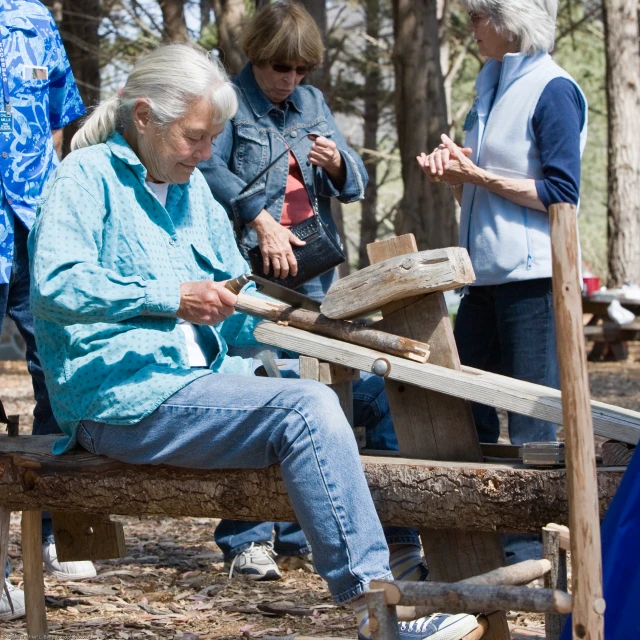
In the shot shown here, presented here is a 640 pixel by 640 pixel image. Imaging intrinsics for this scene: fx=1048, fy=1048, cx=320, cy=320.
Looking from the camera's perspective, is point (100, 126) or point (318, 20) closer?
point (100, 126)

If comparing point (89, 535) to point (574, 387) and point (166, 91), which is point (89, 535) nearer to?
point (166, 91)

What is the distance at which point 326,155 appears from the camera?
409 centimetres

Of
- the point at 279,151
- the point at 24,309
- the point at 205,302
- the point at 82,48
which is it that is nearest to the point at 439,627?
the point at 205,302

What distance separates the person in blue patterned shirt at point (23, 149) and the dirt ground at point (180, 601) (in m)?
0.26

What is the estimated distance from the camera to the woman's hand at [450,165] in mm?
3557

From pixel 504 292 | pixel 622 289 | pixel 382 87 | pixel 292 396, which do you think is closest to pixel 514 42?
pixel 504 292

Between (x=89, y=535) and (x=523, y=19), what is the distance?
225 cm

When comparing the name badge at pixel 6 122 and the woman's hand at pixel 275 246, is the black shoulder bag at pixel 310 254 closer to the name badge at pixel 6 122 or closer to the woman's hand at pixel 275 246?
the woman's hand at pixel 275 246

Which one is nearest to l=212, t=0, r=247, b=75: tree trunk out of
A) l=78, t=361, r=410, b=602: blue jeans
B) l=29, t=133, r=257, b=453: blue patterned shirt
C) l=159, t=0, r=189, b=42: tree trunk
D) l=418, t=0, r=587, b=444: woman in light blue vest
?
l=159, t=0, r=189, b=42: tree trunk

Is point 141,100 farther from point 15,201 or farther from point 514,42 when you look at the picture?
point 514,42

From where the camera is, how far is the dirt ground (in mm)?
3602

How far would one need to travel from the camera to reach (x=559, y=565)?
2691 mm

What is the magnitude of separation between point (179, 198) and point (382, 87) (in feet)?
52.4

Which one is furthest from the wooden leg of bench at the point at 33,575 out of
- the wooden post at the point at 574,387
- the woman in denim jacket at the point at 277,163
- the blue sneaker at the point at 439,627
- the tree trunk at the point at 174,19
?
the tree trunk at the point at 174,19
